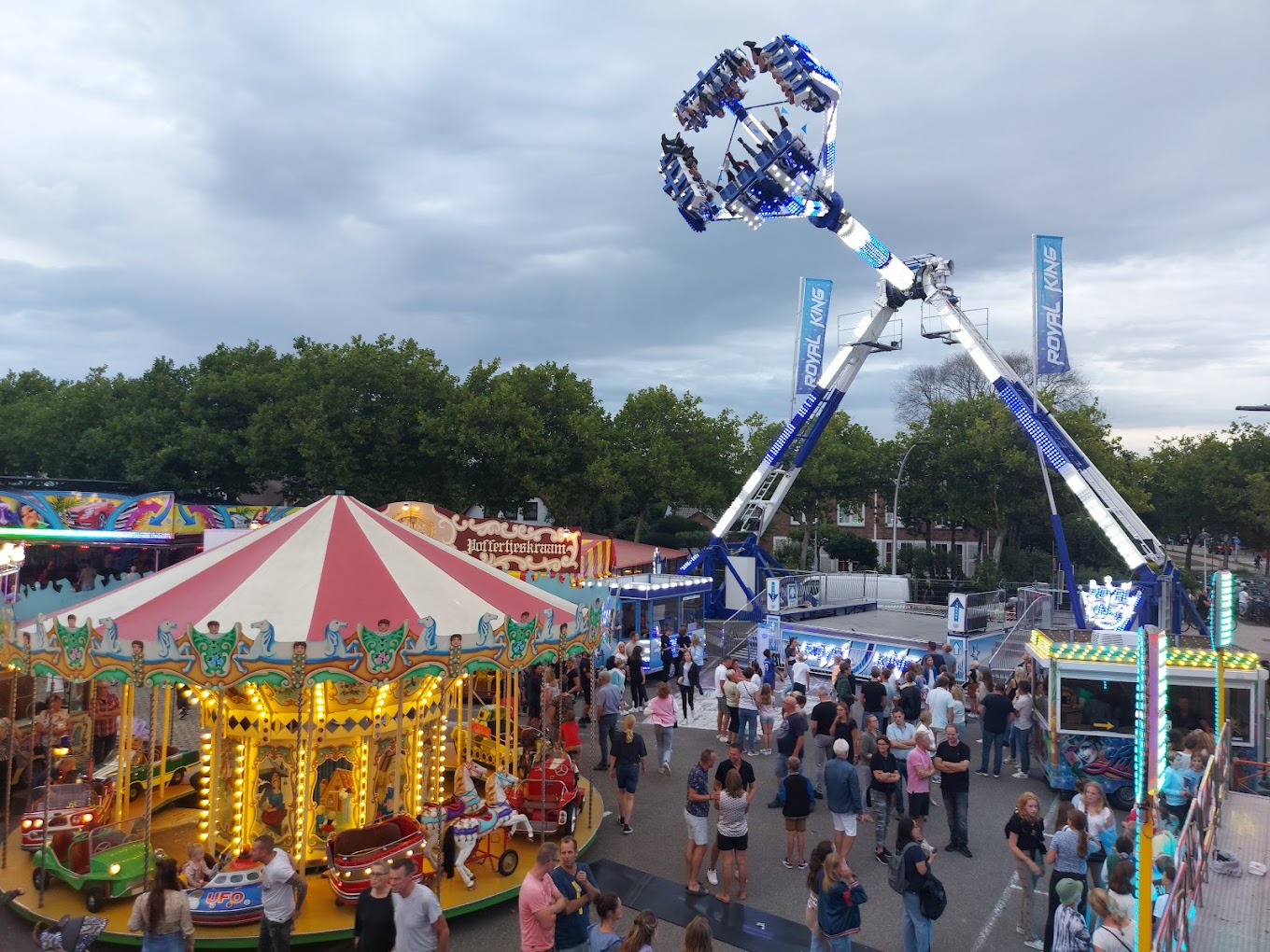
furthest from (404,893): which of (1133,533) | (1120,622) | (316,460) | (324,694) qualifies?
(316,460)

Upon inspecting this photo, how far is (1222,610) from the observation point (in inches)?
368

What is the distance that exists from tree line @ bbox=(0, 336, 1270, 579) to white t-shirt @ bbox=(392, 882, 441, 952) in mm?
27099

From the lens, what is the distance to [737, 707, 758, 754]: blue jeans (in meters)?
13.5

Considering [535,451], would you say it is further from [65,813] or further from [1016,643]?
[65,813]

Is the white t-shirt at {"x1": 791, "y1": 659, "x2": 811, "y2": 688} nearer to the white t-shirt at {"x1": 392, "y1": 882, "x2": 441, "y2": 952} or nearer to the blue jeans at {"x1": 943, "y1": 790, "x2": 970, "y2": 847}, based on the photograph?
the blue jeans at {"x1": 943, "y1": 790, "x2": 970, "y2": 847}

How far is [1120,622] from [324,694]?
14687 millimetres

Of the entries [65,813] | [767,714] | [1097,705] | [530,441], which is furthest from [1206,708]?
[530,441]

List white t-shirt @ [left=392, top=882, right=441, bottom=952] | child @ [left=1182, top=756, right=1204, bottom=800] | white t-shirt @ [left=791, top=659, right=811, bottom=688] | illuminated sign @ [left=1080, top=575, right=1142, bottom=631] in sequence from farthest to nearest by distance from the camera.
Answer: illuminated sign @ [left=1080, top=575, right=1142, bottom=631] < white t-shirt @ [left=791, top=659, right=811, bottom=688] < child @ [left=1182, top=756, right=1204, bottom=800] < white t-shirt @ [left=392, top=882, right=441, bottom=952]

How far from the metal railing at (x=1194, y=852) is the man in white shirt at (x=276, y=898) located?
6200 millimetres

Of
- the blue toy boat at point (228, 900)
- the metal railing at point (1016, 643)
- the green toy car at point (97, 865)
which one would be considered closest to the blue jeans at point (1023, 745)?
the metal railing at point (1016, 643)

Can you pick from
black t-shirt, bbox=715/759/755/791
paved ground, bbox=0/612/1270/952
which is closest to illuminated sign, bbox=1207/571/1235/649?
paved ground, bbox=0/612/1270/952

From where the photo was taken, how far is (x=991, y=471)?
115ft

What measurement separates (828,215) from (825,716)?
15.4 m

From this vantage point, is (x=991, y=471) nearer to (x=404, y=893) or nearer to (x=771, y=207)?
(x=771, y=207)
